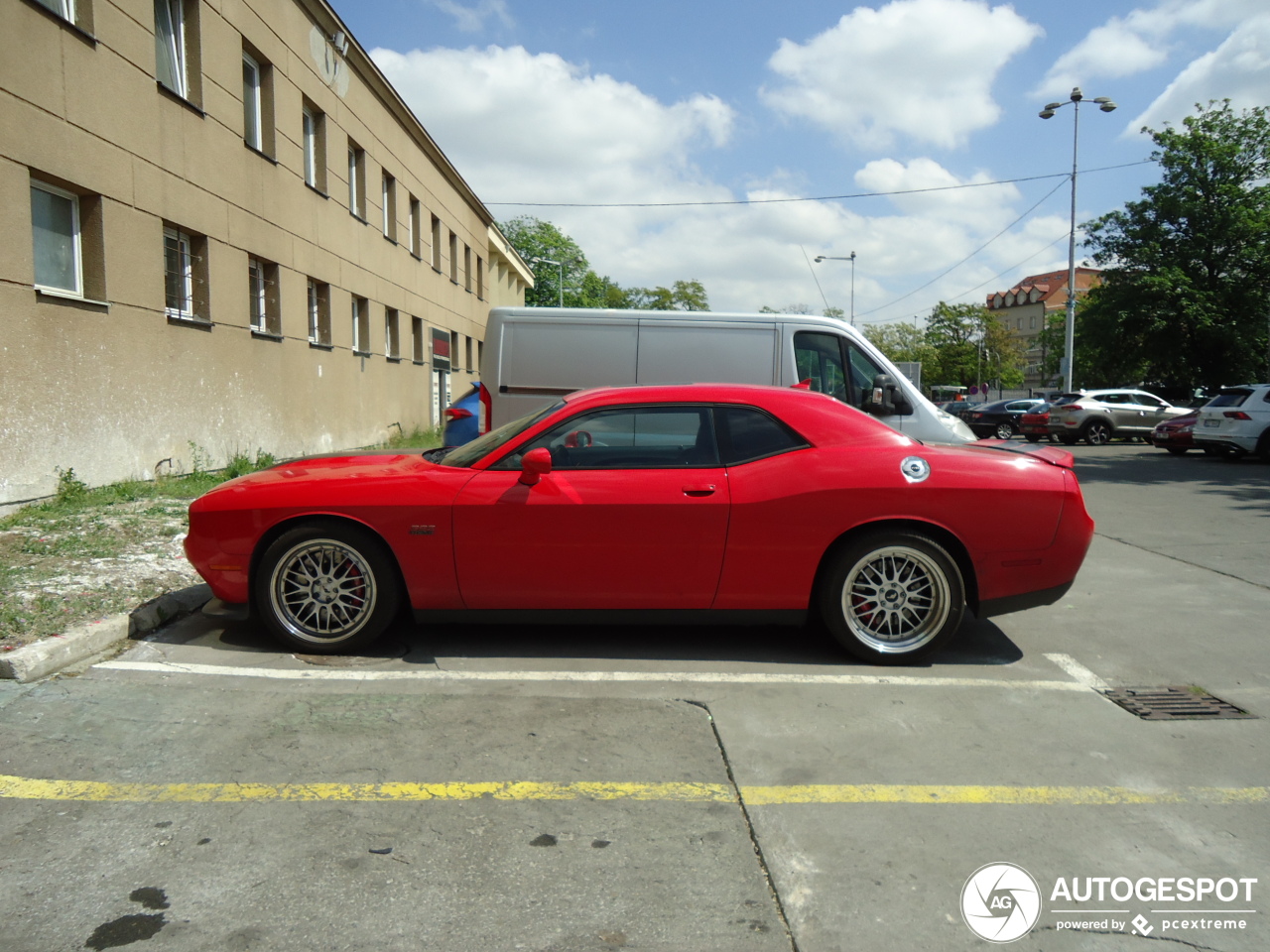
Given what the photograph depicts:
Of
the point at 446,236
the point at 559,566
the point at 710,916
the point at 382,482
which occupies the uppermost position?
the point at 446,236

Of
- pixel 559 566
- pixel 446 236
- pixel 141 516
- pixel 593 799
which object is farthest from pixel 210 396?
pixel 446 236

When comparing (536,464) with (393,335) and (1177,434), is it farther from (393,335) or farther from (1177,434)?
(1177,434)

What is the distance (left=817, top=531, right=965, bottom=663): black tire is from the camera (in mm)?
4887

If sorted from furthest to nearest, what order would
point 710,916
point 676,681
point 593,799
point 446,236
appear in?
point 446,236 < point 676,681 < point 593,799 < point 710,916

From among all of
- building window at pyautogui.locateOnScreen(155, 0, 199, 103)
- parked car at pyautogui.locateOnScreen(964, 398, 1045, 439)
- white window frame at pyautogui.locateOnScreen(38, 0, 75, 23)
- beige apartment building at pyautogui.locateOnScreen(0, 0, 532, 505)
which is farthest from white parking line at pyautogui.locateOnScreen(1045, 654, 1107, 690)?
parked car at pyautogui.locateOnScreen(964, 398, 1045, 439)

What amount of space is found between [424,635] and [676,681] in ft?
5.24

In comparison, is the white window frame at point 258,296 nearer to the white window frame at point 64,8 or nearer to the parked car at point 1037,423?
the white window frame at point 64,8

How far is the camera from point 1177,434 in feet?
72.0

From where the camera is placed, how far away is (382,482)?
4984 millimetres

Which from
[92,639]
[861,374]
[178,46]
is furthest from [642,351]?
[178,46]

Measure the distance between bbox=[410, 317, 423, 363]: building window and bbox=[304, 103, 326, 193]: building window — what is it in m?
7.41

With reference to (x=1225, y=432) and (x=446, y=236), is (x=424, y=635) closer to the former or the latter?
(x=1225, y=432)

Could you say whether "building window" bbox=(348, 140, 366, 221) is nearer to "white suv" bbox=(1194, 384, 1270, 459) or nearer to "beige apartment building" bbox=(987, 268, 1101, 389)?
"white suv" bbox=(1194, 384, 1270, 459)

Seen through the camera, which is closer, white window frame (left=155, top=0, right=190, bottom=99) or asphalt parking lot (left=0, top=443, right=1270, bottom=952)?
asphalt parking lot (left=0, top=443, right=1270, bottom=952)
